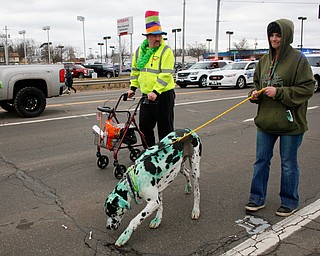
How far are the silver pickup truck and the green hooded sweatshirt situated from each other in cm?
767

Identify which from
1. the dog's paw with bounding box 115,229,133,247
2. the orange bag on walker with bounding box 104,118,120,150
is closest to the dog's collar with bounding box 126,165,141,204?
the dog's paw with bounding box 115,229,133,247

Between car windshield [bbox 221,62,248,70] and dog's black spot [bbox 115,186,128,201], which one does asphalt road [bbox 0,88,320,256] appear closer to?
dog's black spot [bbox 115,186,128,201]

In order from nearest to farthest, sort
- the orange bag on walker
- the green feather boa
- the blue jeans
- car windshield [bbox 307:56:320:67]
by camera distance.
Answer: the blue jeans → the green feather boa → the orange bag on walker → car windshield [bbox 307:56:320:67]

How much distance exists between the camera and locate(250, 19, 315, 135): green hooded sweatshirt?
3.56m

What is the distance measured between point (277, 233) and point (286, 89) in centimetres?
140

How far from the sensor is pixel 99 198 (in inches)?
176

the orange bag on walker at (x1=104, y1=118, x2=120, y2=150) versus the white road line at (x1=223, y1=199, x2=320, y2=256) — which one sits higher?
the orange bag on walker at (x1=104, y1=118, x2=120, y2=150)

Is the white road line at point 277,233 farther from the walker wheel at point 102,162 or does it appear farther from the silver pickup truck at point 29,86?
the silver pickup truck at point 29,86

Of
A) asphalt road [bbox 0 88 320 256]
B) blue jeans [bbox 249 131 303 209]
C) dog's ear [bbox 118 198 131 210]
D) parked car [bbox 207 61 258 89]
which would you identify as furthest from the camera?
parked car [bbox 207 61 258 89]

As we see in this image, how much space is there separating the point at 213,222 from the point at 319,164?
278 centimetres

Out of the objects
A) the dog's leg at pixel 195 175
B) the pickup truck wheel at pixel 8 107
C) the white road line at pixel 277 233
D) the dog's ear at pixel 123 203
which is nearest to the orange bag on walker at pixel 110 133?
the dog's leg at pixel 195 175

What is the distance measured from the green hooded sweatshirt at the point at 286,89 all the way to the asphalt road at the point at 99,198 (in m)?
1.01

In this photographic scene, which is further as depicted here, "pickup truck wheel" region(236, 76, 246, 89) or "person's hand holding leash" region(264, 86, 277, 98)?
"pickup truck wheel" region(236, 76, 246, 89)

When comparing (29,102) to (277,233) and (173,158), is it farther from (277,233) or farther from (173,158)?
(277,233)
